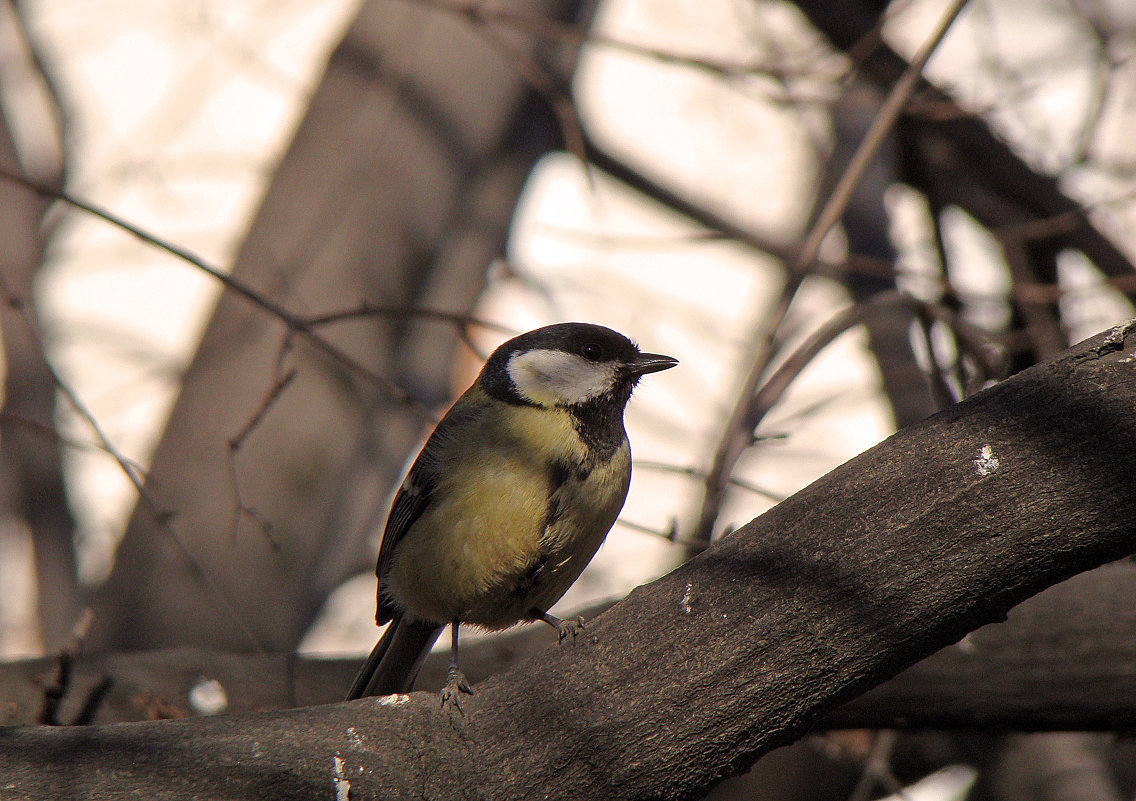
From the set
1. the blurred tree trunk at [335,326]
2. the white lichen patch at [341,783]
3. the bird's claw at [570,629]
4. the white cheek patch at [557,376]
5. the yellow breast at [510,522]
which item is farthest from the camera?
the blurred tree trunk at [335,326]

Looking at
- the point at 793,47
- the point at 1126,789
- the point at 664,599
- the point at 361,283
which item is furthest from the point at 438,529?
the point at 793,47

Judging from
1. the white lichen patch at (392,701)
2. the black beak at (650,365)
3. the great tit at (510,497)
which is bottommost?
the white lichen patch at (392,701)

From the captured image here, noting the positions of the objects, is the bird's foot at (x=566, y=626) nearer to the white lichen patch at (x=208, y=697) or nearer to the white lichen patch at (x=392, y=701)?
the white lichen patch at (x=392, y=701)

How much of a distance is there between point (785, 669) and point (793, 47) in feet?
15.8

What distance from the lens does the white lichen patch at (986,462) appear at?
1.90 meters

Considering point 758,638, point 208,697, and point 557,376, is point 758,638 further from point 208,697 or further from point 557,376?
point 208,697

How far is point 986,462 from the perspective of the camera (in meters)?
1.91

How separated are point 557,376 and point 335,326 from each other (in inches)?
64.7

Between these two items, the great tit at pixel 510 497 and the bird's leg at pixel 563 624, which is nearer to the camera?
the bird's leg at pixel 563 624

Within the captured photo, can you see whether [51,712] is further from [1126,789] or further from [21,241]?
A: [1126,789]

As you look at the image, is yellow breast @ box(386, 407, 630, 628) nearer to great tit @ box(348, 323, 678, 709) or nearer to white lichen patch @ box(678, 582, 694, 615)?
great tit @ box(348, 323, 678, 709)

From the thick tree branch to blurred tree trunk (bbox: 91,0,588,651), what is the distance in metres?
2.12

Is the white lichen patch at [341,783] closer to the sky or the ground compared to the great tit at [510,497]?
closer to the ground

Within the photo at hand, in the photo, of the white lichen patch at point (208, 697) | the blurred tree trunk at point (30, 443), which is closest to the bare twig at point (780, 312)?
the white lichen patch at point (208, 697)
